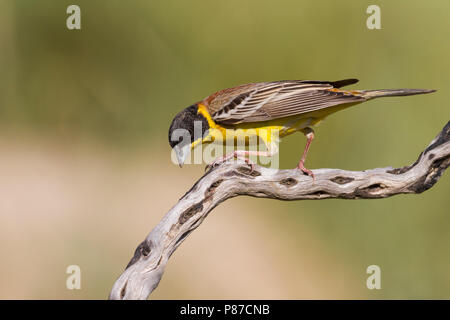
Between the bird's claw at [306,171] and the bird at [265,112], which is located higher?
the bird at [265,112]

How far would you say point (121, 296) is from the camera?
11.3 ft

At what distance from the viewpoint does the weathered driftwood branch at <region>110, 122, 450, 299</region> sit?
154 inches

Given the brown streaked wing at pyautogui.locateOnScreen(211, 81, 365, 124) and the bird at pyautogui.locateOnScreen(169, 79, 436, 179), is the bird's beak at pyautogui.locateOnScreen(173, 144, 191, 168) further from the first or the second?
the brown streaked wing at pyautogui.locateOnScreen(211, 81, 365, 124)

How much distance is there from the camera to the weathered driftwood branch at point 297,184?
3.92m

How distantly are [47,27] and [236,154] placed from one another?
4.04 meters

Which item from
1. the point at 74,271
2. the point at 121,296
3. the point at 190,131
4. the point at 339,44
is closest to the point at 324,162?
the point at 339,44

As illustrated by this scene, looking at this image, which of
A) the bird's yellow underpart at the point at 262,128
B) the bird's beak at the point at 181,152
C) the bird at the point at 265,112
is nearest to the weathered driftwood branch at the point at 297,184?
the bird at the point at 265,112

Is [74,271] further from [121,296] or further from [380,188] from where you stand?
[380,188]

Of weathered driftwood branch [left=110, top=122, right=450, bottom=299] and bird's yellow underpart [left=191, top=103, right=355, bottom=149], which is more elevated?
bird's yellow underpart [left=191, top=103, right=355, bottom=149]

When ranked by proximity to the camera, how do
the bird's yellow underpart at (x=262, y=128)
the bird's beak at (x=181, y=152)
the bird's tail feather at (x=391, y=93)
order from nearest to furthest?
the bird's tail feather at (x=391, y=93), the bird's beak at (x=181, y=152), the bird's yellow underpart at (x=262, y=128)

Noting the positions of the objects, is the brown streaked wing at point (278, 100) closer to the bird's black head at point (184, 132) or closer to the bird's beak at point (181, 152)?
the bird's black head at point (184, 132)

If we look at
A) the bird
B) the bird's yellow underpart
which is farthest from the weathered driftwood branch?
the bird's yellow underpart

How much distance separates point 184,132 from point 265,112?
0.73m

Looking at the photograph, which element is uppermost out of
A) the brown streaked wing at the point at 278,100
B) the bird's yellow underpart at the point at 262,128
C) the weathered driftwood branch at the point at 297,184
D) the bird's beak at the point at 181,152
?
the brown streaked wing at the point at 278,100
